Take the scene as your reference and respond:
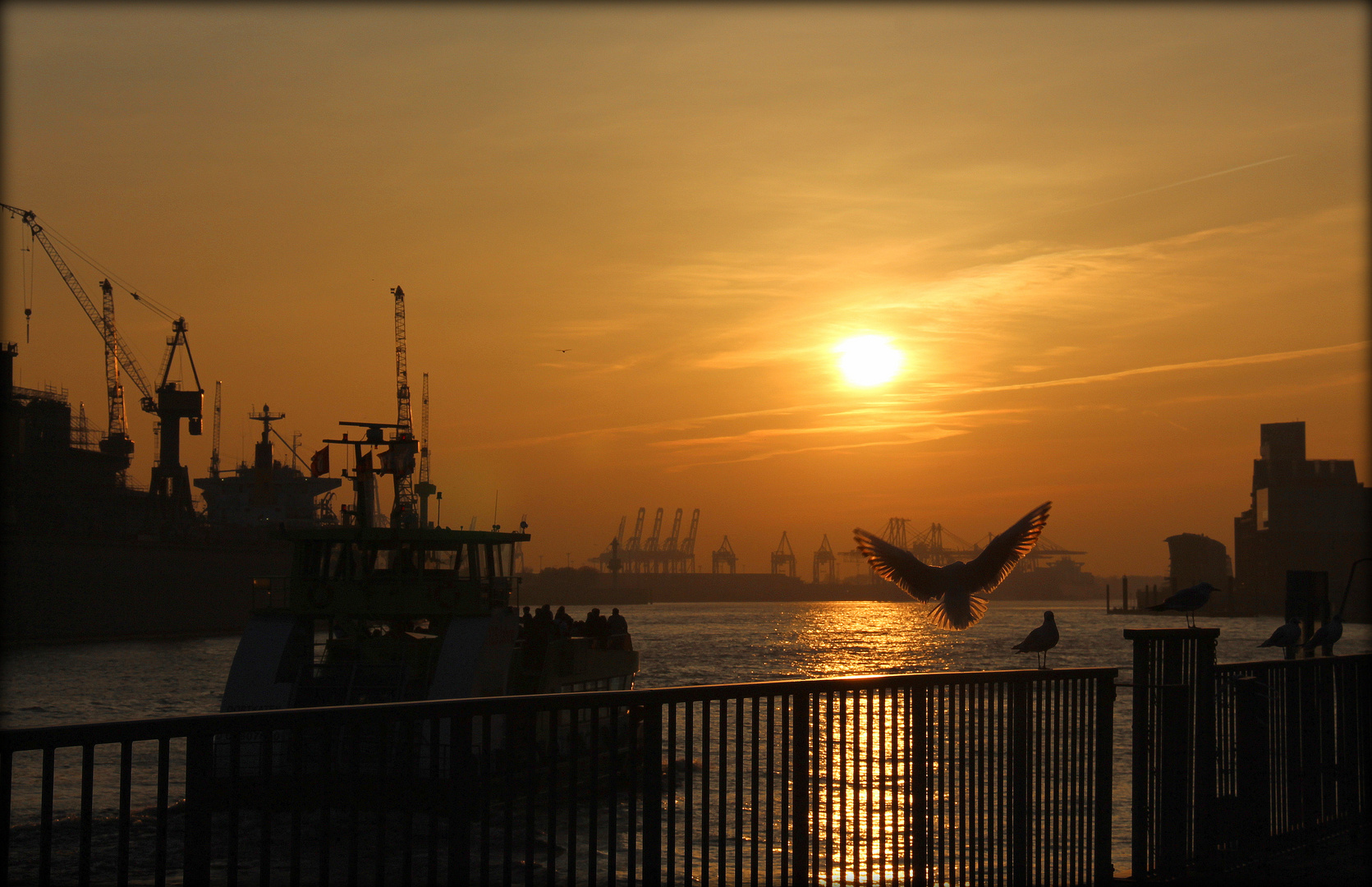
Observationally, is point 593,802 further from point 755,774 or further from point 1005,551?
point 1005,551

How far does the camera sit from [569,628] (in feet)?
85.6

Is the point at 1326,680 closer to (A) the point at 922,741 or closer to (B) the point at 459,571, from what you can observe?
(A) the point at 922,741

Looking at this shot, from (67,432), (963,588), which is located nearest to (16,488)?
(67,432)

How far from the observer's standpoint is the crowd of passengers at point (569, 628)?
23.7 meters

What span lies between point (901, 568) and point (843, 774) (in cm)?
776

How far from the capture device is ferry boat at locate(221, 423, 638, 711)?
20.5 meters

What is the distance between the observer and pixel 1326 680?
1034cm

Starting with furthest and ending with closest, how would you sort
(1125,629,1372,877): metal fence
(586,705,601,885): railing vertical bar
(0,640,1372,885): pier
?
(1125,629,1372,877): metal fence
(586,705,601,885): railing vertical bar
(0,640,1372,885): pier

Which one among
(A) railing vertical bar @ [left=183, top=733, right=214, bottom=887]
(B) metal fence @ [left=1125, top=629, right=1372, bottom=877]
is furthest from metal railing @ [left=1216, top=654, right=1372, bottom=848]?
(A) railing vertical bar @ [left=183, top=733, right=214, bottom=887]

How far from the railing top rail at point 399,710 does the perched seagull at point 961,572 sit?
577 cm

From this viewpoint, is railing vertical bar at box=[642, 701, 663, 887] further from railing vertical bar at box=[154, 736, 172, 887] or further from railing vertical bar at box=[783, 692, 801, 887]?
railing vertical bar at box=[154, 736, 172, 887]

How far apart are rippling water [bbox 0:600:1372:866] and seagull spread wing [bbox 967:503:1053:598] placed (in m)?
10.6

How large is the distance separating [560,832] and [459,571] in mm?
5358

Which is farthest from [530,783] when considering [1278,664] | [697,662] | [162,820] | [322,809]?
[697,662]
